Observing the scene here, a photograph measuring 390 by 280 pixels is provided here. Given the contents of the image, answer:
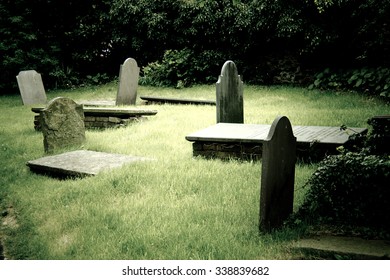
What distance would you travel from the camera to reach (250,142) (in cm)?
590

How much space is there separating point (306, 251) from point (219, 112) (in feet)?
15.2

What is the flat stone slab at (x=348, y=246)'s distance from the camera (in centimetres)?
318

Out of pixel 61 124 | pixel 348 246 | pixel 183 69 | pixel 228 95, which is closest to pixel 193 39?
pixel 183 69

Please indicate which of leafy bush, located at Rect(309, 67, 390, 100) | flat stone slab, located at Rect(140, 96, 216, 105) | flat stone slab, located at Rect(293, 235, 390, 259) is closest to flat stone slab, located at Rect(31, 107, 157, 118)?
flat stone slab, located at Rect(140, 96, 216, 105)

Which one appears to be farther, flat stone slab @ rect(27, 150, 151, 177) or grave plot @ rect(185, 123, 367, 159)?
grave plot @ rect(185, 123, 367, 159)

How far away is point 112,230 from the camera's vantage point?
388cm

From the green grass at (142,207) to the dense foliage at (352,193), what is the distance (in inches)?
15.1

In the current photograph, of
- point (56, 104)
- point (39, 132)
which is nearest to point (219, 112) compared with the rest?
point (56, 104)

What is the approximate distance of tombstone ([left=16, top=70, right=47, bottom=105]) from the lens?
13.7m

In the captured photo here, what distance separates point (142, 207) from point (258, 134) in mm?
2522

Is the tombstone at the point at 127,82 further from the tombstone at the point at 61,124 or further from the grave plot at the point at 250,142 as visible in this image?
the grave plot at the point at 250,142

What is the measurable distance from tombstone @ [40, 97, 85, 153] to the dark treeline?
8.60m

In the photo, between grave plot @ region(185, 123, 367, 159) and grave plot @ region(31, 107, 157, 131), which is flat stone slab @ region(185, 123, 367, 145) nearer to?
grave plot @ region(185, 123, 367, 159)
